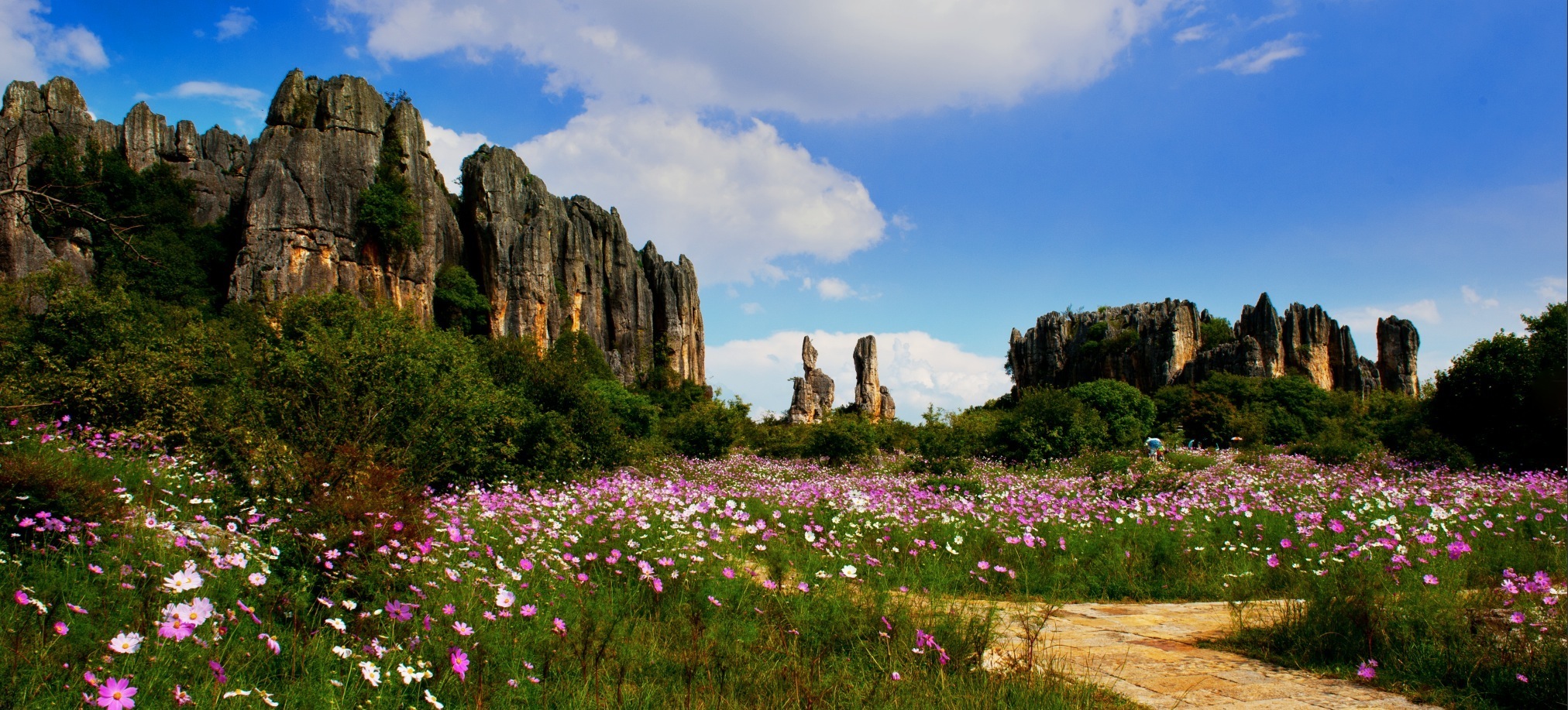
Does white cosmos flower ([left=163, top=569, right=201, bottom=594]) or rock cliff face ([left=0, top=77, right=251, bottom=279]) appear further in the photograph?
rock cliff face ([left=0, top=77, right=251, bottom=279])

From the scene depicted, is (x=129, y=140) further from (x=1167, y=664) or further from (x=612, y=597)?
(x=1167, y=664)

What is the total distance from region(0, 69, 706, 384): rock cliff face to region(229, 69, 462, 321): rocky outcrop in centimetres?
8

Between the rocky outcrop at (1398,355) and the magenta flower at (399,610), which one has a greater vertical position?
the rocky outcrop at (1398,355)

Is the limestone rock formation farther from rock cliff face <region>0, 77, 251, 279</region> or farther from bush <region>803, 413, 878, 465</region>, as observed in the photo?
A: bush <region>803, 413, 878, 465</region>

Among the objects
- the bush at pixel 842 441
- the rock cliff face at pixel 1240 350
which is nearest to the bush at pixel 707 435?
the bush at pixel 842 441

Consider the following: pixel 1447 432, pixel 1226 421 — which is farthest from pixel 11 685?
pixel 1226 421

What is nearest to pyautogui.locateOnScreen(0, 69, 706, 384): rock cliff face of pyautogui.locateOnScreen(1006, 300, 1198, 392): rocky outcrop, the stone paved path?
the stone paved path

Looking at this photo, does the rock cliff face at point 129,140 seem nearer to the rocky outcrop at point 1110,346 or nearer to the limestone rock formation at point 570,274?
the limestone rock formation at point 570,274

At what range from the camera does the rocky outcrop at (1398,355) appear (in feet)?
176

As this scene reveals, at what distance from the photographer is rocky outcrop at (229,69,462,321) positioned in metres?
37.9

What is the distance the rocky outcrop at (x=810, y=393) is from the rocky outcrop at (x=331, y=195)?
2539 cm

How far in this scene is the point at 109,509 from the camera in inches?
176

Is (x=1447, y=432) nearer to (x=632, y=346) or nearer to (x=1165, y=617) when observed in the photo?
(x=1165, y=617)

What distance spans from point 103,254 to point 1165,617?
4960 centimetres
